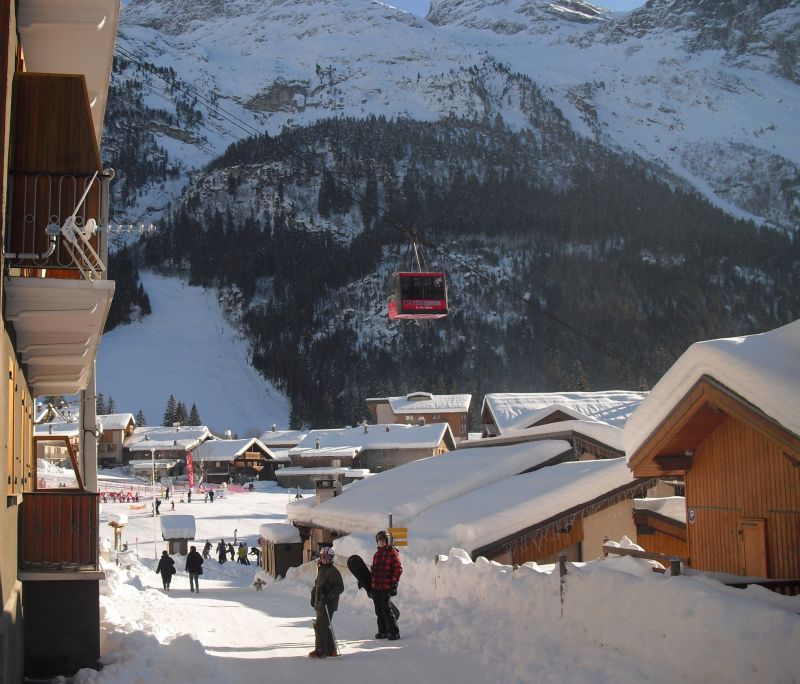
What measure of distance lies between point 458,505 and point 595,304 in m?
143

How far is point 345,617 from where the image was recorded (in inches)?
603

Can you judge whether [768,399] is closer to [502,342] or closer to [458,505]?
[458,505]

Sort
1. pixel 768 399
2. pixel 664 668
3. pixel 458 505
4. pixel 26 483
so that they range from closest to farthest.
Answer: pixel 664 668, pixel 768 399, pixel 26 483, pixel 458 505

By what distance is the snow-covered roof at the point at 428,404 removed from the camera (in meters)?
102

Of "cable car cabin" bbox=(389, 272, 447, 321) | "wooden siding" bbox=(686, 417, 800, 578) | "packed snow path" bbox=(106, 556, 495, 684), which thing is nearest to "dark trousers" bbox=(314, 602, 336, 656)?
"packed snow path" bbox=(106, 556, 495, 684)

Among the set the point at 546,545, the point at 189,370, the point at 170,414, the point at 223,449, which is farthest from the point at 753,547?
the point at 189,370

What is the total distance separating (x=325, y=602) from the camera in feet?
35.3

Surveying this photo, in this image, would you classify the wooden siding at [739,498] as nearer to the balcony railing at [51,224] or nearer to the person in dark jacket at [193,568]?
the balcony railing at [51,224]

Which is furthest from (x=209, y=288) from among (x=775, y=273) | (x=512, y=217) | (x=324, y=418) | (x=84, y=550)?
(x=84, y=550)

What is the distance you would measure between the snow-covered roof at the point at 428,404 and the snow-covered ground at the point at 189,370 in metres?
24.6

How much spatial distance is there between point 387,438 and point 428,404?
62.0 feet

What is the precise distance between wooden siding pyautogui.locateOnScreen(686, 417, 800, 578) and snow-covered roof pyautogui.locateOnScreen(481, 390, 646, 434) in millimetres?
40827

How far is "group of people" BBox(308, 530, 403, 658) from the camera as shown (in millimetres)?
10609

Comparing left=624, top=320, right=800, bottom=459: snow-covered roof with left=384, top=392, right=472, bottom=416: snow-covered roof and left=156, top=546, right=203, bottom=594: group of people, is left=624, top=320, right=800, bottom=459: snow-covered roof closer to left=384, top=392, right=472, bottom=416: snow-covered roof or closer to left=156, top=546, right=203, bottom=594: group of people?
left=156, top=546, right=203, bottom=594: group of people
